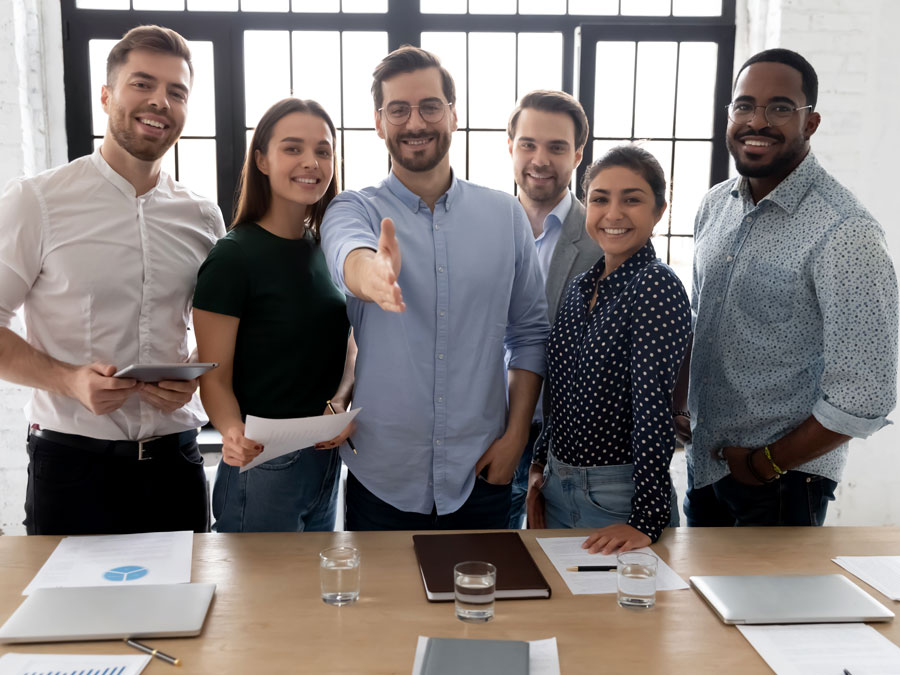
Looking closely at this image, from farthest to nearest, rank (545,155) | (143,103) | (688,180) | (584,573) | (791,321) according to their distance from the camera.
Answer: (688,180), (545,155), (143,103), (791,321), (584,573)

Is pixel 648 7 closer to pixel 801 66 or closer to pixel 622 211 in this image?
pixel 801 66

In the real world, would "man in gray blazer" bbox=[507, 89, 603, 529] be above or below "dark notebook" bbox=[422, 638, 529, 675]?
above

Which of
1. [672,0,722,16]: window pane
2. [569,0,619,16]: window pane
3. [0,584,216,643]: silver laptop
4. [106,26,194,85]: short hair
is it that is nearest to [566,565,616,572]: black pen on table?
[0,584,216,643]: silver laptop

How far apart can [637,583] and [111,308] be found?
1.42m

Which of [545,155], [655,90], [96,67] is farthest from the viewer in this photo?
[655,90]

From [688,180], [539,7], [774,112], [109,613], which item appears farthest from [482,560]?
[539,7]

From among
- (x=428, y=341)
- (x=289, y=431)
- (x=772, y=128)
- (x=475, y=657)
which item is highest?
(x=772, y=128)

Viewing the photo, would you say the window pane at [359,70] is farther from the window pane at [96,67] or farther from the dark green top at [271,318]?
the dark green top at [271,318]

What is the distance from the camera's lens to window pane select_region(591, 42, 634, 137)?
3.93 meters

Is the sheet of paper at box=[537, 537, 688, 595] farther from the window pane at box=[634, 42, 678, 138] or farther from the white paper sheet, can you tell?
the window pane at box=[634, 42, 678, 138]

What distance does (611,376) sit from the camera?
68.7 inches

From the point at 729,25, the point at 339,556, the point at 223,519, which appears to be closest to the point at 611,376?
the point at 339,556

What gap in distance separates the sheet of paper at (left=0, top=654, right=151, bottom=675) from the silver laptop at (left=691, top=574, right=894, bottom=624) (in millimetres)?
972

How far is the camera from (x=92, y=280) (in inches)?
74.9
